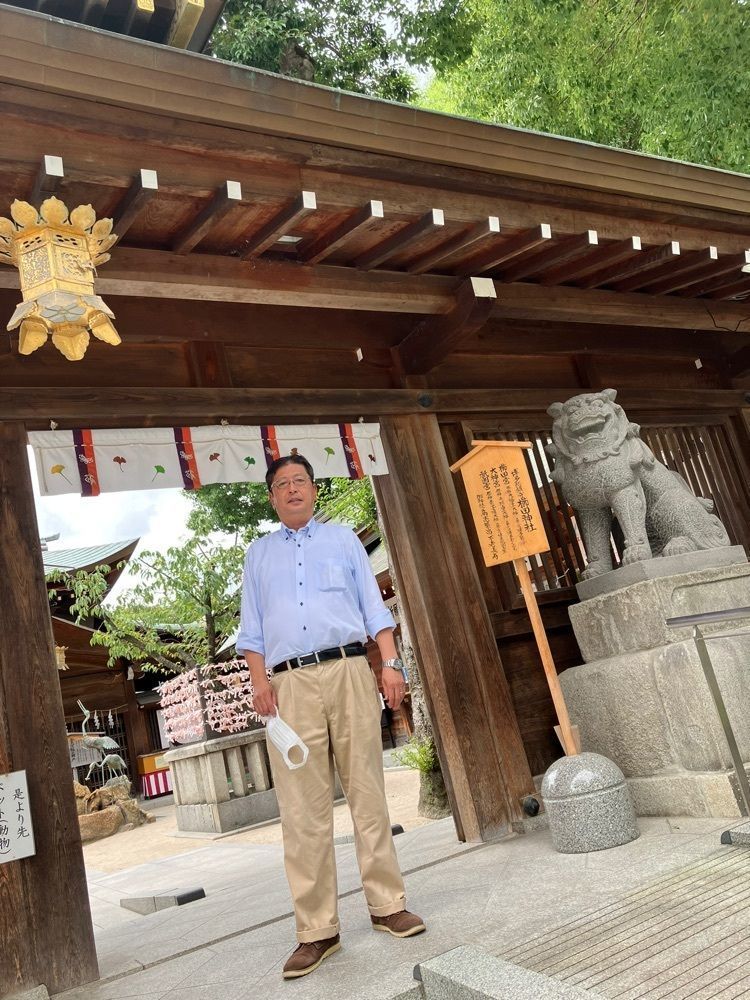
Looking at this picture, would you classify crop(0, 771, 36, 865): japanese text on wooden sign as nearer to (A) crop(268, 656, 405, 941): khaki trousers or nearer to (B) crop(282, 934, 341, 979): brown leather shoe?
A: (A) crop(268, 656, 405, 941): khaki trousers

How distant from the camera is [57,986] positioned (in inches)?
145

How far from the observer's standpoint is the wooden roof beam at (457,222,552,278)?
4820mm

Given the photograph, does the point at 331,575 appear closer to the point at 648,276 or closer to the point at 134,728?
the point at 648,276

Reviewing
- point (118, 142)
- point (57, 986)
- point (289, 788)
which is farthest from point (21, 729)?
point (118, 142)

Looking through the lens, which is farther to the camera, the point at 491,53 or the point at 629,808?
the point at 491,53

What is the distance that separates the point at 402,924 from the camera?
322 cm

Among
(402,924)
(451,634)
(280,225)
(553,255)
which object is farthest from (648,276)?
(402,924)

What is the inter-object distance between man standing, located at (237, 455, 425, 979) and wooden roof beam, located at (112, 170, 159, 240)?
133cm

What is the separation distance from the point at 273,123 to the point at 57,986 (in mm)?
4172

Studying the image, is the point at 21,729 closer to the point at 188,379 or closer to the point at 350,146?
the point at 188,379

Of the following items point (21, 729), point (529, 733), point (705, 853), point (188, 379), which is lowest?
point (705, 853)

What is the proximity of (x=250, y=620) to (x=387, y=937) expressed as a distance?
4.70 ft

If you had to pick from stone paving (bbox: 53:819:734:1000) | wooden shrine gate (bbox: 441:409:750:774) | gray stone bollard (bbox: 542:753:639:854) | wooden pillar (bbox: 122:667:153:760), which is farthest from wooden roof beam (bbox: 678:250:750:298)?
wooden pillar (bbox: 122:667:153:760)

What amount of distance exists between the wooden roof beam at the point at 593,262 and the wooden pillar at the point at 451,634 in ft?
4.50
